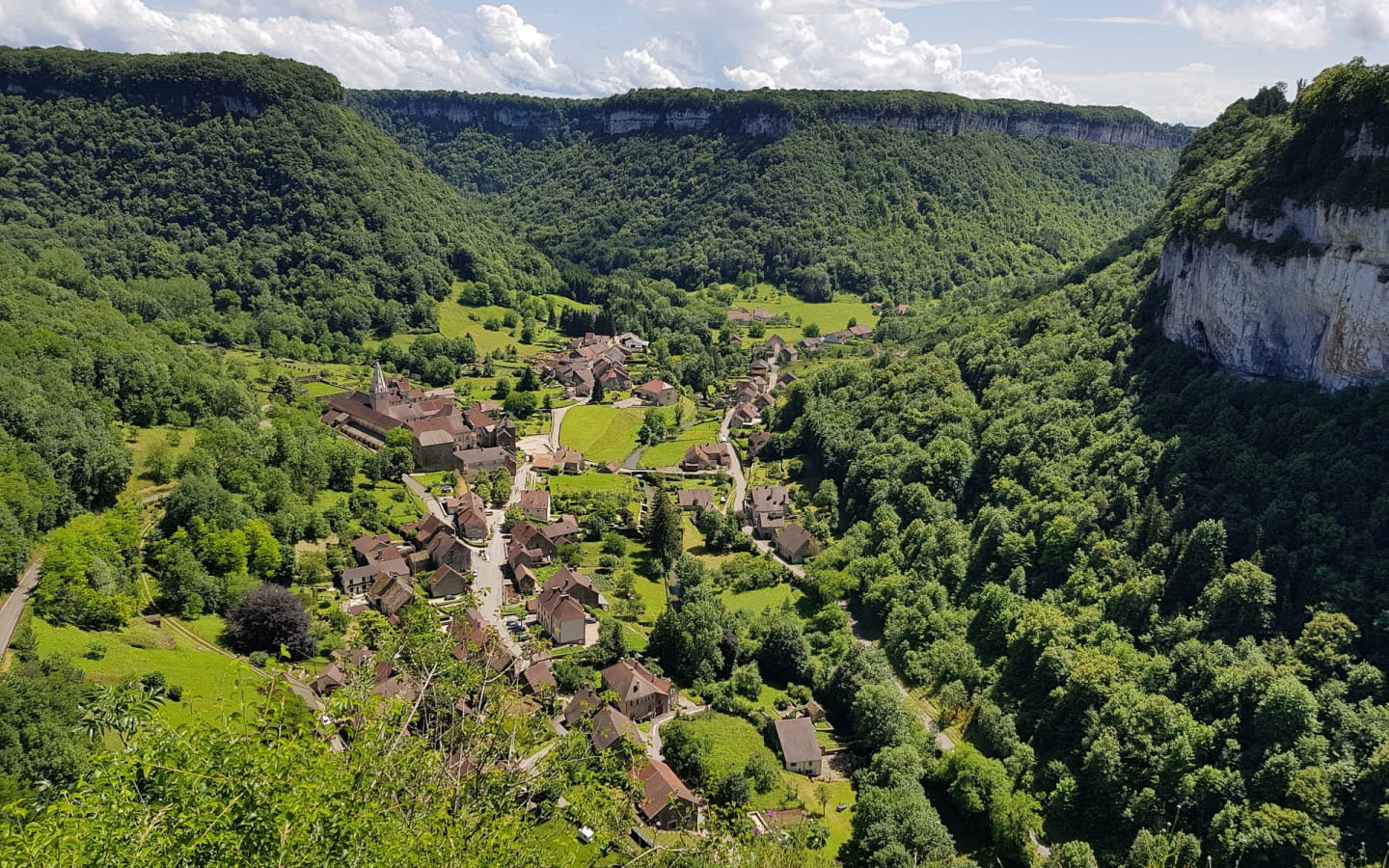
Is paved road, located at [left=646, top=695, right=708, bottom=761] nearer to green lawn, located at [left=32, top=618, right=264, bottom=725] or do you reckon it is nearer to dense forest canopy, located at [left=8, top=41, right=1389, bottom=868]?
dense forest canopy, located at [left=8, top=41, right=1389, bottom=868]

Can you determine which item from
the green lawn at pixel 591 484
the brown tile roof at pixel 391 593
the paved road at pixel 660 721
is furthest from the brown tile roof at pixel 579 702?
the green lawn at pixel 591 484

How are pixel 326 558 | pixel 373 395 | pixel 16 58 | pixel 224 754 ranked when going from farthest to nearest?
pixel 16 58
pixel 373 395
pixel 326 558
pixel 224 754

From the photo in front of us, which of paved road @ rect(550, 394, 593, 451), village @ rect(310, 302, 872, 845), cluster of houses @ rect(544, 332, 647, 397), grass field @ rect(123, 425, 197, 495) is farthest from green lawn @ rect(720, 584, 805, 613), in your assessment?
cluster of houses @ rect(544, 332, 647, 397)

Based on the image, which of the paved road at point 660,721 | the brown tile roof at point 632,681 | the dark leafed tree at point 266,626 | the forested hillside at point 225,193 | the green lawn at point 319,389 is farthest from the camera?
the forested hillside at point 225,193

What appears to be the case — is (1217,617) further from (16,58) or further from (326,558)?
(16,58)

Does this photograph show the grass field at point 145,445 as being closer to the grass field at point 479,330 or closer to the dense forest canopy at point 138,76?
the grass field at point 479,330

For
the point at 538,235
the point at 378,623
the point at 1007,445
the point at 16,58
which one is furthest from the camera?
the point at 538,235

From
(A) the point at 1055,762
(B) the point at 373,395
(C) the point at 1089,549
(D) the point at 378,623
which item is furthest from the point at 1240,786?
(B) the point at 373,395
